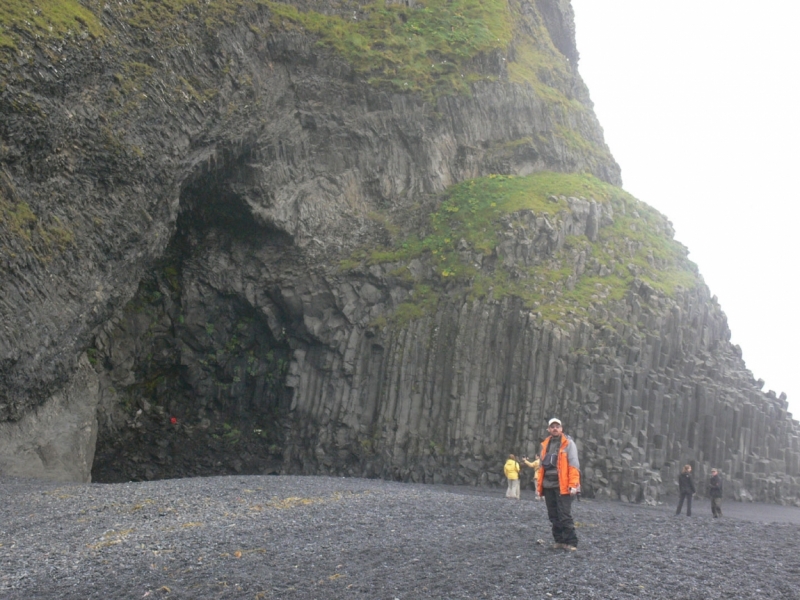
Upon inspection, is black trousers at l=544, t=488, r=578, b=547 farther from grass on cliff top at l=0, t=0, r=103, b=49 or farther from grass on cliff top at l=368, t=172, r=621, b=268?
grass on cliff top at l=368, t=172, r=621, b=268

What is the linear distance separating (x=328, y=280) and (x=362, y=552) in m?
20.9

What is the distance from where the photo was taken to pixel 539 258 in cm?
3206

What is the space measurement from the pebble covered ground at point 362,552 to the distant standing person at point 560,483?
276 millimetres

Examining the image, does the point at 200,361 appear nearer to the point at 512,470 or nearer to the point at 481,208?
the point at 481,208

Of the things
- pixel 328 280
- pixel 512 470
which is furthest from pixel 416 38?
pixel 512 470

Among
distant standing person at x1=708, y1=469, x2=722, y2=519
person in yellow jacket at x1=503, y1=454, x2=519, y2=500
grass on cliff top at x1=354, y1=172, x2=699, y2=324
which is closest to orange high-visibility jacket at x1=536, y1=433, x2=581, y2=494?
distant standing person at x1=708, y1=469, x2=722, y2=519

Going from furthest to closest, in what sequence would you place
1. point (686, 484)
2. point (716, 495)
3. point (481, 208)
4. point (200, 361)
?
point (481, 208)
point (200, 361)
point (686, 484)
point (716, 495)

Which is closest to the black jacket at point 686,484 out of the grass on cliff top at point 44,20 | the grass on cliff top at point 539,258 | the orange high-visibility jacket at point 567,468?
the grass on cliff top at point 539,258

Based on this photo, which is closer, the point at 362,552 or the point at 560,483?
the point at 560,483

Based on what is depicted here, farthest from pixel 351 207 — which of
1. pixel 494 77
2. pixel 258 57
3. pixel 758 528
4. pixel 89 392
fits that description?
pixel 758 528

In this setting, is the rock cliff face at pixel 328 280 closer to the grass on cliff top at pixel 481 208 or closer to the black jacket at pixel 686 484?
the grass on cliff top at pixel 481 208

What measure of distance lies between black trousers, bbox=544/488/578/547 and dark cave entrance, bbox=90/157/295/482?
20.4 metres

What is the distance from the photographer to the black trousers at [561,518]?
467 inches

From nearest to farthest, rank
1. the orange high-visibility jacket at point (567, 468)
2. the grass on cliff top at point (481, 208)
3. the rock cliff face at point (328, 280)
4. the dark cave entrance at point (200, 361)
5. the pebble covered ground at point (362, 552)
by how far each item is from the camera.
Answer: the pebble covered ground at point (362, 552), the orange high-visibility jacket at point (567, 468), the rock cliff face at point (328, 280), the dark cave entrance at point (200, 361), the grass on cliff top at point (481, 208)
